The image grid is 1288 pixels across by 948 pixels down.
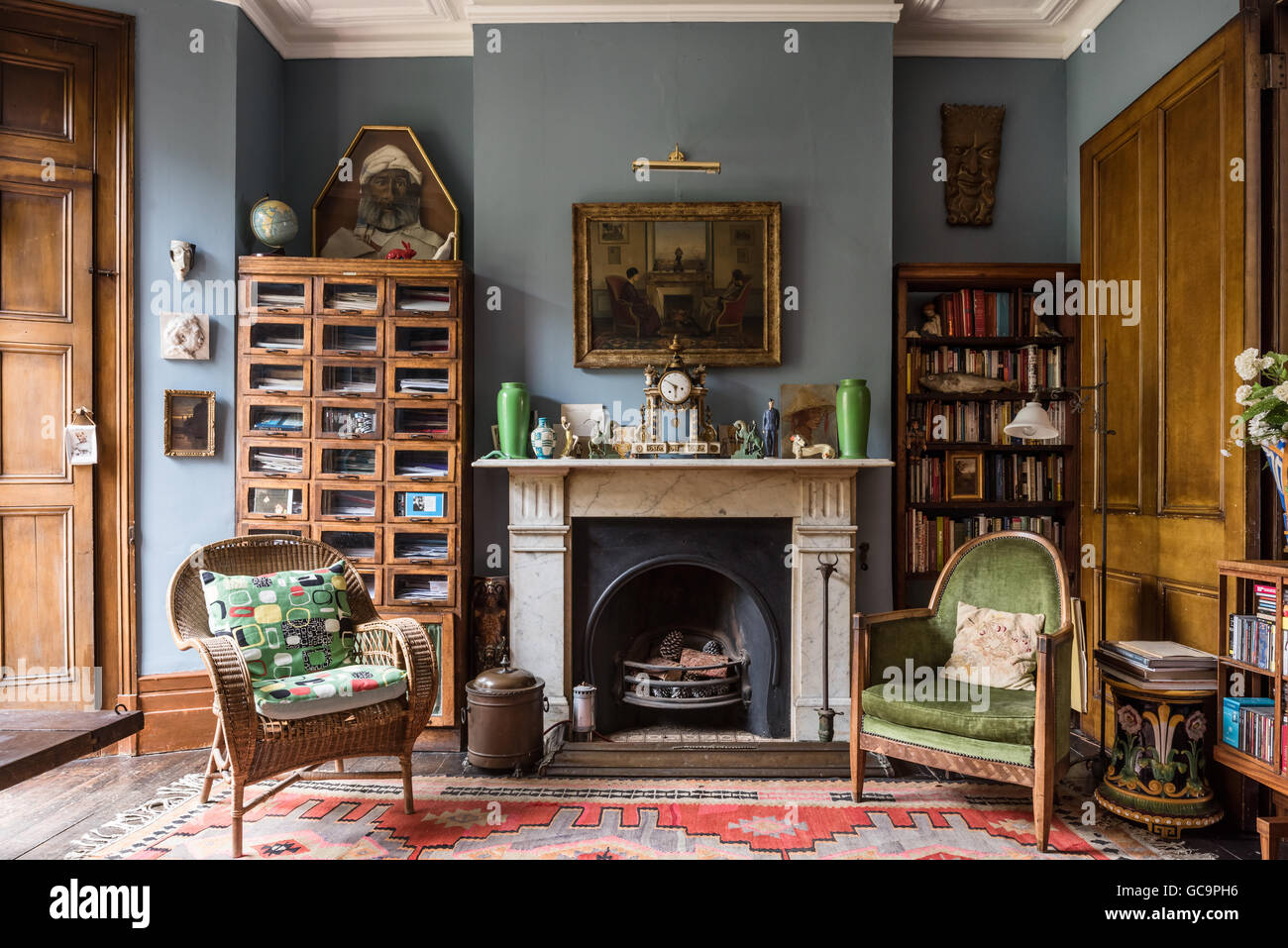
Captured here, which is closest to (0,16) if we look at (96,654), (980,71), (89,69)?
(89,69)

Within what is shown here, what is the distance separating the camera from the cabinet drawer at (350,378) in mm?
3766

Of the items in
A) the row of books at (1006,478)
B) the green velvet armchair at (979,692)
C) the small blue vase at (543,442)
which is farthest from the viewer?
the row of books at (1006,478)

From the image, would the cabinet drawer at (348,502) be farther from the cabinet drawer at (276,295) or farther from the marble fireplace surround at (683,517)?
the cabinet drawer at (276,295)

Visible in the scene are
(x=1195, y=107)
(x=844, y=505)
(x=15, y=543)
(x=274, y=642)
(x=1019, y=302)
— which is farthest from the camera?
(x=1019, y=302)

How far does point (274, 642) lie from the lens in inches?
112

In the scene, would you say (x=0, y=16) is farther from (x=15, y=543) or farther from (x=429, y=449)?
(x=429, y=449)

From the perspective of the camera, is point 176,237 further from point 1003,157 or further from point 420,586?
point 1003,157

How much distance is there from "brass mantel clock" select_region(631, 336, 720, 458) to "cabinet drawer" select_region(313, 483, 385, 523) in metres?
1.33

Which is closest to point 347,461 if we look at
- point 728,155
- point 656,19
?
point 728,155

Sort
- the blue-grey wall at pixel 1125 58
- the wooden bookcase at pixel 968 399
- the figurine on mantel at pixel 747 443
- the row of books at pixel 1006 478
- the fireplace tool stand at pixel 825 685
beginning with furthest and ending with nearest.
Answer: the row of books at pixel 1006 478 < the wooden bookcase at pixel 968 399 < the figurine on mantel at pixel 747 443 < the fireplace tool stand at pixel 825 685 < the blue-grey wall at pixel 1125 58

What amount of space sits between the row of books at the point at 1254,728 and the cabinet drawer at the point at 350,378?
381cm

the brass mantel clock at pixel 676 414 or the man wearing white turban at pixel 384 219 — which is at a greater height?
the man wearing white turban at pixel 384 219

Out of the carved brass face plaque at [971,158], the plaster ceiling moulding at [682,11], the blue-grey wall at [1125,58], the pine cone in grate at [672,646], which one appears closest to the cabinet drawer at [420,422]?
the pine cone in grate at [672,646]

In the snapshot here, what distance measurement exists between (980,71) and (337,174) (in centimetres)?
369
